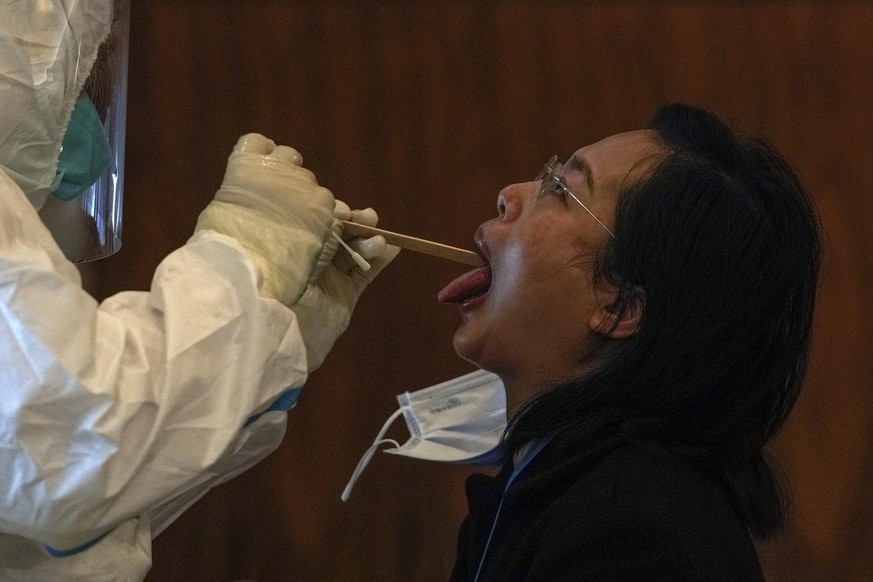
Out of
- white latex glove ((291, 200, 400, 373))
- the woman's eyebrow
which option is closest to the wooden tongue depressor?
white latex glove ((291, 200, 400, 373))

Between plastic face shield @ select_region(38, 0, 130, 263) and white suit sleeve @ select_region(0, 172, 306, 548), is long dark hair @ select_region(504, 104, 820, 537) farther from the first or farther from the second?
plastic face shield @ select_region(38, 0, 130, 263)

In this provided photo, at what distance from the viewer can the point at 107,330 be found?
0.80 metres

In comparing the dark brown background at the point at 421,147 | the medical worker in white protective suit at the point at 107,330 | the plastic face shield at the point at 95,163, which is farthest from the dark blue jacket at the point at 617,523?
the dark brown background at the point at 421,147

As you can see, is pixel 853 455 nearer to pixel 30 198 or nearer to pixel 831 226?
pixel 831 226

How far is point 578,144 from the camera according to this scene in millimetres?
1778

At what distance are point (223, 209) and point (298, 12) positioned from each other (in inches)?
36.4

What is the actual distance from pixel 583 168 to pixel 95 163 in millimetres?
520

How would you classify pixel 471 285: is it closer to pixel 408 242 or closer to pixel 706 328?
pixel 408 242

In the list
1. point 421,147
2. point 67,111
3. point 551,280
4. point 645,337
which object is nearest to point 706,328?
Result: point 645,337

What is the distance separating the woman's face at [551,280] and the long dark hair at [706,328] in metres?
0.03

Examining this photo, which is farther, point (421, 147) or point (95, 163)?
point (421, 147)

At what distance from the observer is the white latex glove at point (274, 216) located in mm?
923

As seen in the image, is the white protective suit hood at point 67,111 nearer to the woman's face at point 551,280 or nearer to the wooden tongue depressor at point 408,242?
the wooden tongue depressor at point 408,242

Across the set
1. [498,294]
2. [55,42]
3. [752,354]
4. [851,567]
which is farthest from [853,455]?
[55,42]
